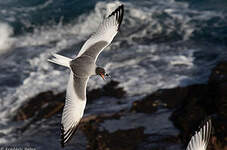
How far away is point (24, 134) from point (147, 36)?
623 cm

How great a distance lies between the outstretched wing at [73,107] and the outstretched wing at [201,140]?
1754mm

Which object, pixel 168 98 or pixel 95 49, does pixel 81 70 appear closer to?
pixel 95 49

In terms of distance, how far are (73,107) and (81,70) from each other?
543mm

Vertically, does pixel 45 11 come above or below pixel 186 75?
above

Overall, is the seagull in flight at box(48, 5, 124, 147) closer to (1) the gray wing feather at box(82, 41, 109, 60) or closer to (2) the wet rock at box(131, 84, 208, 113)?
(1) the gray wing feather at box(82, 41, 109, 60)

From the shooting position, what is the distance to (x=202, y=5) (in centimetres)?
1480

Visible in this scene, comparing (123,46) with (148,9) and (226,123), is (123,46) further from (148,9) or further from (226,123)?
(226,123)

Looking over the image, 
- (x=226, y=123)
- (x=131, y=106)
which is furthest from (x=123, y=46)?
(x=226, y=123)

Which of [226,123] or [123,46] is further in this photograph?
[123,46]

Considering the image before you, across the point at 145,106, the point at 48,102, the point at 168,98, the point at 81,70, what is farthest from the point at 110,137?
the point at 48,102

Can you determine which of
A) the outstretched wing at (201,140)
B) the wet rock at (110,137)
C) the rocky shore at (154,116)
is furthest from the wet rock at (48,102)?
the outstretched wing at (201,140)

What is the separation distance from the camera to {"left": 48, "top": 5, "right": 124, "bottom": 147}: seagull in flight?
16.8ft

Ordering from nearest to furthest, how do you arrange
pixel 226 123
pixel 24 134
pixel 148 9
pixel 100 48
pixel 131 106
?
1. pixel 100 48
2. pixel 226 123
3. pixel 24 134
4. pixel 131 106
5. pixel 148 9

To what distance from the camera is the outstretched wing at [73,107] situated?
4.98 metres
